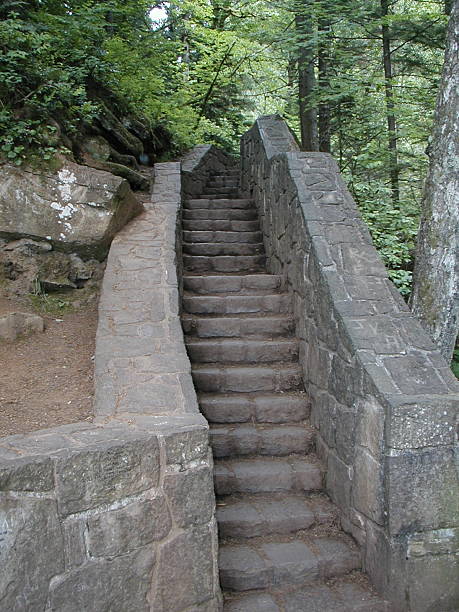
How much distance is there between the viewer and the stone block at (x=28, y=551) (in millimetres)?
2123

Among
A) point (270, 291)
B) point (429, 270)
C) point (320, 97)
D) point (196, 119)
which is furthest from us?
point (196, 119)

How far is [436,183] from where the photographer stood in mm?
5113

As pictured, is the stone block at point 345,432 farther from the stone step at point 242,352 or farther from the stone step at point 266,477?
the stone step at point 242,352

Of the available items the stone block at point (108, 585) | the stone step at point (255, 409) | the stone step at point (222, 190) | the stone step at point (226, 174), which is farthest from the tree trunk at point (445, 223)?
the stone step at point (226, 174)

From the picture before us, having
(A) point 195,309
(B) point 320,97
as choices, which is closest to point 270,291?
(A) point 195,309

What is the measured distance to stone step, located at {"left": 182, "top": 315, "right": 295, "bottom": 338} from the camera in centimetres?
500

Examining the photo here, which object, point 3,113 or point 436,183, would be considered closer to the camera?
point 3,113

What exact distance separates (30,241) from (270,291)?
2.38 metres

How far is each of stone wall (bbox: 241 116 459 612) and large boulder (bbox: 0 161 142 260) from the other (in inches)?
69.0

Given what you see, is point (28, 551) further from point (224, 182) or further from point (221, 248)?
point (224, 182)

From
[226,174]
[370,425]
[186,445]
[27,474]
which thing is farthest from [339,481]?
[226,174]

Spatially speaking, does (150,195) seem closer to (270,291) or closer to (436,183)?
(270,291)

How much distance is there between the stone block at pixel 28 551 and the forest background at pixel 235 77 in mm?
3352

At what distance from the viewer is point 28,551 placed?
2.18 meters
